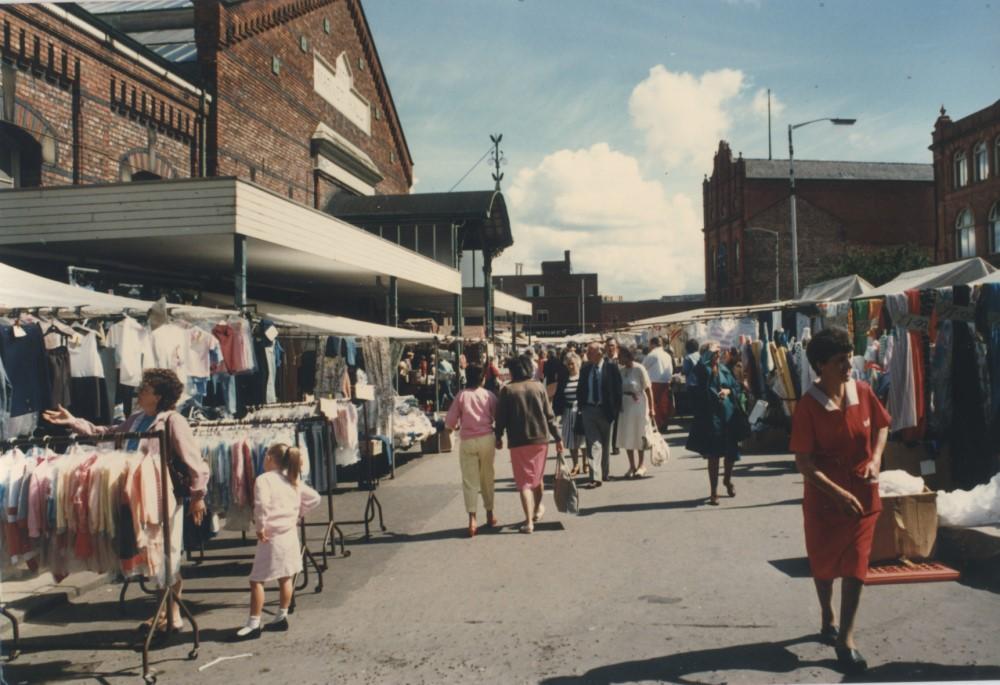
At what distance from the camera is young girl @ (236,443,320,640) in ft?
18.0

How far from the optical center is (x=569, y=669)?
4.61 metres

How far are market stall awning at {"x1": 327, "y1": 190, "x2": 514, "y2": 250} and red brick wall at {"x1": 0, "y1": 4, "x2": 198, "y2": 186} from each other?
8.93m

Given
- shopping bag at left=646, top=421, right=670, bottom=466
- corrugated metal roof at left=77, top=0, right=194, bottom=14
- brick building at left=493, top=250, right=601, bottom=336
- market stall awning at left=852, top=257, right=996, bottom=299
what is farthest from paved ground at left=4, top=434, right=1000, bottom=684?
brick building at left=493, top=250, right=601, bottom=336

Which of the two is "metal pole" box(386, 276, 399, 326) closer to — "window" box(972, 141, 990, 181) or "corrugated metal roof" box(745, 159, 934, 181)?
"window" box(972, 141, 990, 181)

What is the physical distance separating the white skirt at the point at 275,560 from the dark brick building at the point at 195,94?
36.1 ft

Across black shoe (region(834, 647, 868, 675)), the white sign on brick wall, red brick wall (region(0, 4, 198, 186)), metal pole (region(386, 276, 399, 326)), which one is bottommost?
black shoe (region(834, 647, 868, 675))

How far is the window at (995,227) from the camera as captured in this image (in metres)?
32.3

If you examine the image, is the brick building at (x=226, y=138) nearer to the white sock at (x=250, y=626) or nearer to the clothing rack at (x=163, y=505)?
the clothing rack at (x=163, y=505)

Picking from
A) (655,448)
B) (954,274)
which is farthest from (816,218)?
(655,448)

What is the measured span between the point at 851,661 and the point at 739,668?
620 millimetres

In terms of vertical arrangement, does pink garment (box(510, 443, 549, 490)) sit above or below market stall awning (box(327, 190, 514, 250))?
below

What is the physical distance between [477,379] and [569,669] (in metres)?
4.40

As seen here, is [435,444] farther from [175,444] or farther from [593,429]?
[175,444]

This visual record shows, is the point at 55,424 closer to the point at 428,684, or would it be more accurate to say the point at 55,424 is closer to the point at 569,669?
the point at 428,684
